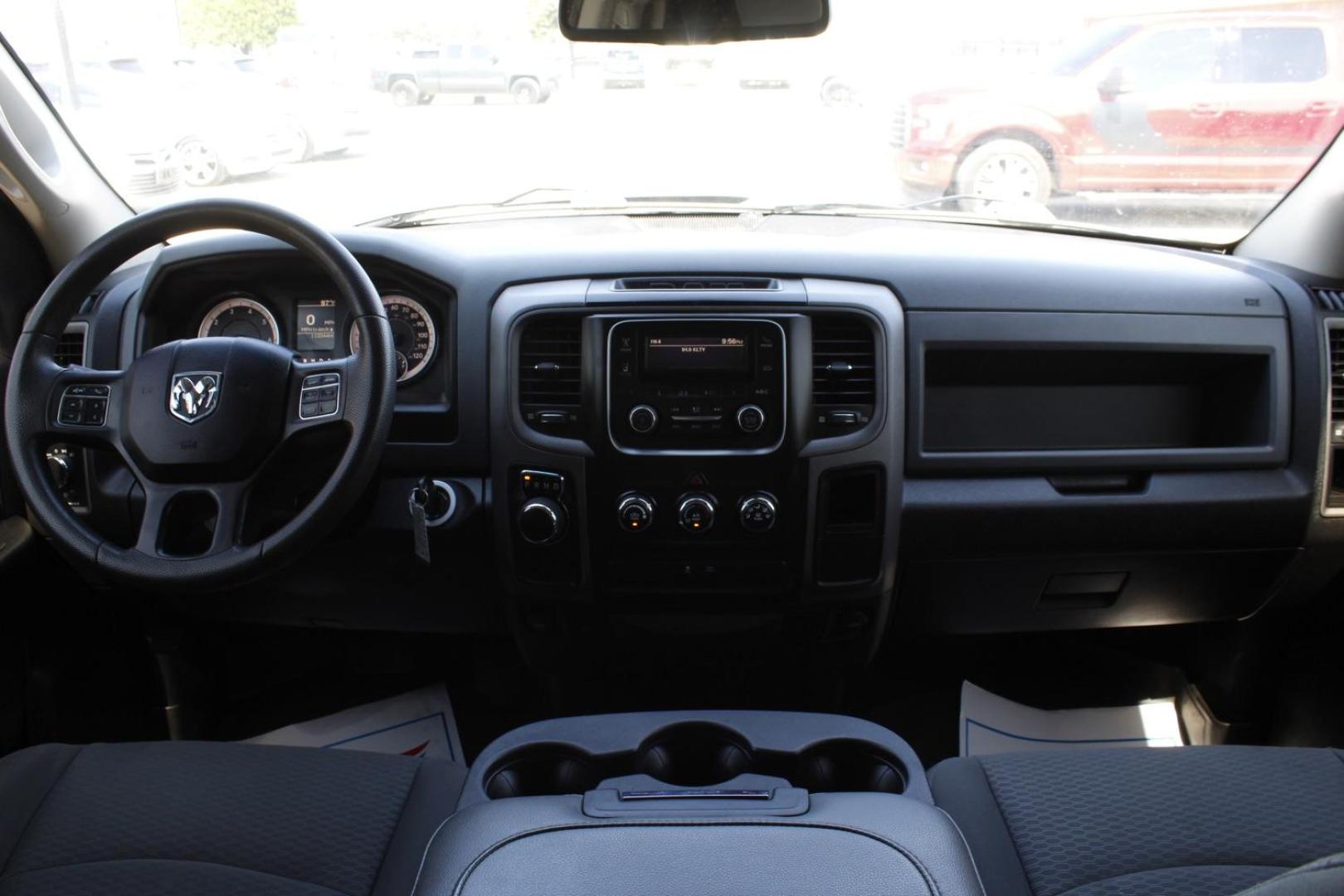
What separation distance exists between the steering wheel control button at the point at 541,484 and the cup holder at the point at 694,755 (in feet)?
2.09

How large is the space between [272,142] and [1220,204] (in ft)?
8.96

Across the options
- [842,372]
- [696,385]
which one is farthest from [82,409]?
[842,372]

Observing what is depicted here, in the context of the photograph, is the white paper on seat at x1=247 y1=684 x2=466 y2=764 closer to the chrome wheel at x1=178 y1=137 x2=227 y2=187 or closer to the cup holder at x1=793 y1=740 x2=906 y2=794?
the cup holder at x1=793 y1=740 x2=906 y2=794

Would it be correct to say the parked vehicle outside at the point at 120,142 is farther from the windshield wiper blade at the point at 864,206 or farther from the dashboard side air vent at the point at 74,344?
Answer: the windshield wiper blade at the point at 864,206

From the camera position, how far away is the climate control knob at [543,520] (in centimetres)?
220

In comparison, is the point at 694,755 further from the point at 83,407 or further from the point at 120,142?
the point at 120,142

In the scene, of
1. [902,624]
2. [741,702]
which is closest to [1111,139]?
[902,624]

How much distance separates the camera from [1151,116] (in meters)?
3.21

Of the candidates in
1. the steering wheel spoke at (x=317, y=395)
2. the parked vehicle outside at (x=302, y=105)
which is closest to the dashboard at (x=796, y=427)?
the steering wheel spoke at (x=317, y=395)

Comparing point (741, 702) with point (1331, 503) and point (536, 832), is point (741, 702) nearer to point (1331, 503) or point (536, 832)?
point (536, 832)

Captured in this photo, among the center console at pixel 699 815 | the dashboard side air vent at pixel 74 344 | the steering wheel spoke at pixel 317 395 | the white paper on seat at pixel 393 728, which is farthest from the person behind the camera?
the white paper on seat at pixel 393 728

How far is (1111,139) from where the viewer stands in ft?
10.5

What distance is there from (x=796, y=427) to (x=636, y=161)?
1.27 m

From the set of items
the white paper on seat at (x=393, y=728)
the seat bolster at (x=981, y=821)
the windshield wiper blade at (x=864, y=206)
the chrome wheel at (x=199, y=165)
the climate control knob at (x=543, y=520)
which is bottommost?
the white paper on seat at (x=393, y=728)
